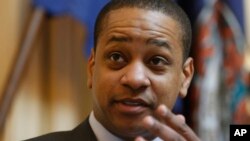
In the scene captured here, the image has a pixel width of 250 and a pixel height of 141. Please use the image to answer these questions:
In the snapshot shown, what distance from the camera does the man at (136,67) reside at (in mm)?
890

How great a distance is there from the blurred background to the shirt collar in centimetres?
59

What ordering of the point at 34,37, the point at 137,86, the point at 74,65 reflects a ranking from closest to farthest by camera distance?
the point at 137,86
the point at 34,37
the point at 74,65

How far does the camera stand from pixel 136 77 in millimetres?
879

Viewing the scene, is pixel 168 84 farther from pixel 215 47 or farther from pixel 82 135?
pixel 215 47

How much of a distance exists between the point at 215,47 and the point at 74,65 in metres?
0.47

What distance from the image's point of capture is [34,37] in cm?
157

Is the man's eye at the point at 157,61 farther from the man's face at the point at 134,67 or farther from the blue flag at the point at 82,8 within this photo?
the blue flag at the point at 82,8

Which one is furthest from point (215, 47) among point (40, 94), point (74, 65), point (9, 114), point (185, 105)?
point (9, 114)

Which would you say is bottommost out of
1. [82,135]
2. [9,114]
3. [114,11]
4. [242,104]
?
[242,104]

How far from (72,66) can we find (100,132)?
73cm

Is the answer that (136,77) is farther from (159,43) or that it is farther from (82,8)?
(82,8)

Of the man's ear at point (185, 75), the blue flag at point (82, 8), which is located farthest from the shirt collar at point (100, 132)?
the blue flag at point (82, 8)

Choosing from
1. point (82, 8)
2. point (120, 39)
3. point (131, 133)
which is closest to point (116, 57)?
point (120, 39)

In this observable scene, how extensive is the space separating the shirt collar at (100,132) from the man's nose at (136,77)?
0.13 meters
